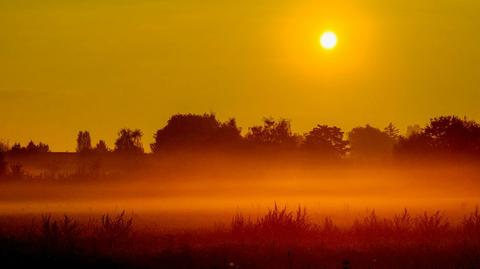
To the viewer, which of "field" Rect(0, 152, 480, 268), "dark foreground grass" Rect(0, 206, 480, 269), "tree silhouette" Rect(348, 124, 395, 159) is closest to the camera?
"dark foreground grass" Rect(0, 206, 480, 269)

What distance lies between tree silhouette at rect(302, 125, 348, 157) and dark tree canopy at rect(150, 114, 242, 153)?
8078 mm

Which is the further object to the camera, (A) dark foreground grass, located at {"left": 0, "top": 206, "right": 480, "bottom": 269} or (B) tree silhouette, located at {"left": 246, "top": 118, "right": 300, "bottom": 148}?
(B) tree silhouette, located at {"left": 246, "top": 118, "right": 300, "bottom": 148}

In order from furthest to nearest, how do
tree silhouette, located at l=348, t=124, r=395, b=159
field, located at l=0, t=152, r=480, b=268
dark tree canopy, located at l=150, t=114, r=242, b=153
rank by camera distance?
1. tree silhouette, located at l=348, t=124, r=395, b=159
2. dark tree canopy, located at l=150, t=114, r=242, b=153
3. field, located at l=0, t=152, r=480, b=268

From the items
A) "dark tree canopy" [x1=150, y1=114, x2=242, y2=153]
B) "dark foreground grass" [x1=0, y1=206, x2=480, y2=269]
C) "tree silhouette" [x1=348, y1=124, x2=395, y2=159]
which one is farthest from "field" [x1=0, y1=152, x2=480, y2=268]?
"tree silhouette" [x1=348, y1=124, x2=395, y2=159]

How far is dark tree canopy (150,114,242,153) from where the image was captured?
113m

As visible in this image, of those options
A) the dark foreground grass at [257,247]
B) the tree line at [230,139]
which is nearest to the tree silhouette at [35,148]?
the tree line at [230,139]

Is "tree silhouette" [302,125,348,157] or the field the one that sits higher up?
"tree silhouette" [302,125,348,157]

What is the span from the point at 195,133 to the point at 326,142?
15.0 metres

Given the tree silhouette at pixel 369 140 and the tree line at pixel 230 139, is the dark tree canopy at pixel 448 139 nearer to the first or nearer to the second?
the tree line at pixel 230 139

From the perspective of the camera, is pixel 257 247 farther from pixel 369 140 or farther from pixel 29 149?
pixel 369 140

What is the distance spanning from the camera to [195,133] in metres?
116

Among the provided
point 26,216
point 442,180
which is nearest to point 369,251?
point 26,216

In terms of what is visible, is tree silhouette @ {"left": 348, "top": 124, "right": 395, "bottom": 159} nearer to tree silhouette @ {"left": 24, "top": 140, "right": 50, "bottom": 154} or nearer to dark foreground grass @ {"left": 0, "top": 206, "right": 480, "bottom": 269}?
tree silhouette @ {"left": 24, "top": 140, "right": 50, "bottom": 154}

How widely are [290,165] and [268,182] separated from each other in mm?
14367
